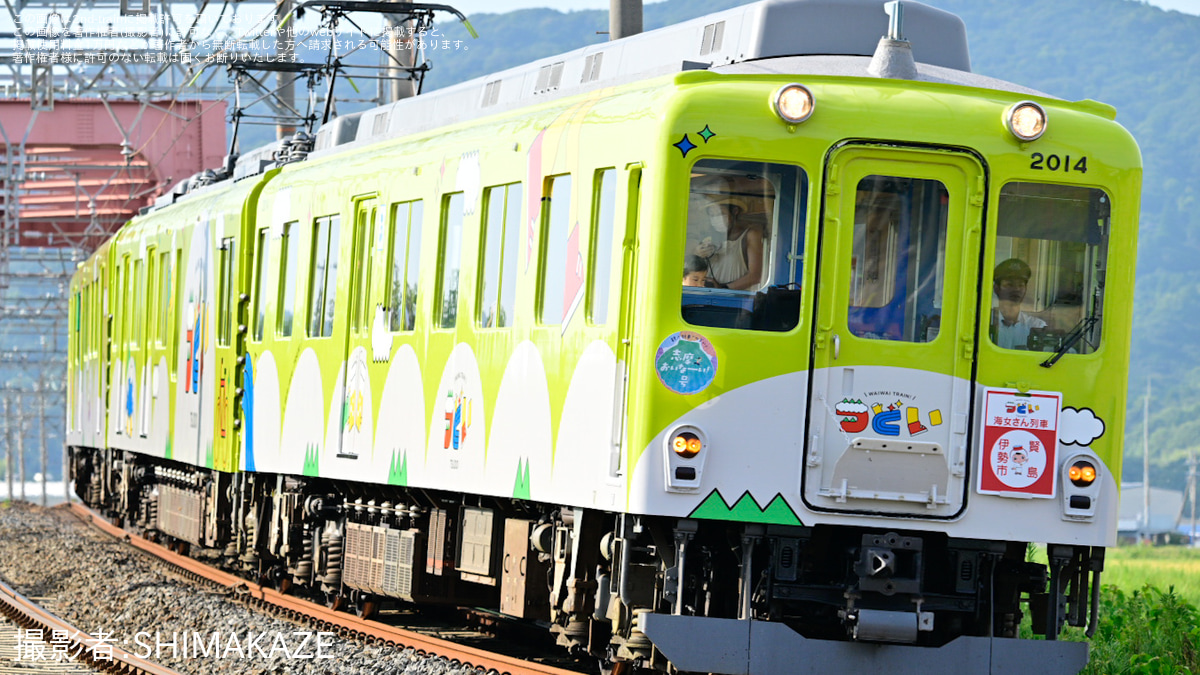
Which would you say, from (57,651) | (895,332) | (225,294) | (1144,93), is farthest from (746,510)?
(1144,93)

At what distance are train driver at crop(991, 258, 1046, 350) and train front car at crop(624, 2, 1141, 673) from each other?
0.03ft

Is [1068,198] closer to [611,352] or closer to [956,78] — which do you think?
[956,78]

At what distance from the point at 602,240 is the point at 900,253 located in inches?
56.2

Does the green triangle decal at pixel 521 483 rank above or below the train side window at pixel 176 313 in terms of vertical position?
below

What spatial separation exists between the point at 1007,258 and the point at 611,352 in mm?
1841

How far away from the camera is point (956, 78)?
28.6 feet

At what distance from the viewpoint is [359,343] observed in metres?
11.7

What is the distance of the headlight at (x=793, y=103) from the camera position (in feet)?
26.0

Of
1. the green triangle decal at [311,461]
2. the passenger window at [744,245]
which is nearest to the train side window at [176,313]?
the green triangle decal at [311,461]

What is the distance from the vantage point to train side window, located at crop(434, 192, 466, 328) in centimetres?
1030

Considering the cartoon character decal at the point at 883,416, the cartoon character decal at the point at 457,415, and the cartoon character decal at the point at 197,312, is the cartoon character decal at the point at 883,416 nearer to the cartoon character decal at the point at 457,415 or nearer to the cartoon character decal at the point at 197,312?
the cartoon character decal at the point at 457,415

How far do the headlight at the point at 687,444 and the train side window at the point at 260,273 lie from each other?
6.86 m

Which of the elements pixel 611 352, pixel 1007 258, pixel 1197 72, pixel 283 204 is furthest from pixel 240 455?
pixel 1197 72

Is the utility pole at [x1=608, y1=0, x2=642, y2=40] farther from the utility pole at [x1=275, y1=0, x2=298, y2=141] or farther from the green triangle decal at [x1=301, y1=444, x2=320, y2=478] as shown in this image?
the utility pole at [x1=275, y1=0, x2=298, y2=141]
